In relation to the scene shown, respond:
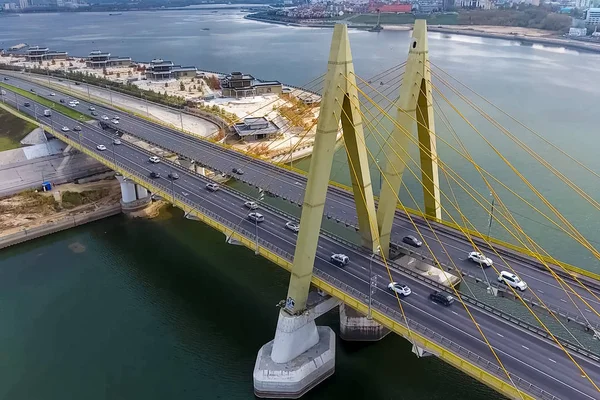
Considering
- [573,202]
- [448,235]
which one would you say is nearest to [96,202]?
[448,235]

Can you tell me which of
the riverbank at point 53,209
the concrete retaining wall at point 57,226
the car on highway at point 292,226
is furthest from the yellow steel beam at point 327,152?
the riverbank at point 53,209

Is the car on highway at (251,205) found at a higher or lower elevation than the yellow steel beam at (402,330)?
higher

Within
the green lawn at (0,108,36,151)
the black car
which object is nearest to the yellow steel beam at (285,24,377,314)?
the black car

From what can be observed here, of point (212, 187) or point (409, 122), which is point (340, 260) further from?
point (212, 187)

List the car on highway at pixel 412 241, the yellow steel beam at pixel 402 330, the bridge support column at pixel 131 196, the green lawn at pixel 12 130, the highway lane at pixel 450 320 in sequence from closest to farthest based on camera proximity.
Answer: the yellow steel beam at pixel 402 330
the highway lane at pixel 450 320
the car on highway at pixel 412 241
the bridge support column at pixel 131 196
the green lawn at pixel 12 130

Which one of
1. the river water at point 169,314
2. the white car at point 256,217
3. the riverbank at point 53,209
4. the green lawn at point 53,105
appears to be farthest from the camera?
the green lawn at point 53,105

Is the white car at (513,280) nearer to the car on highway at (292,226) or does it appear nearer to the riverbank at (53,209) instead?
the car on highway at (292,226)

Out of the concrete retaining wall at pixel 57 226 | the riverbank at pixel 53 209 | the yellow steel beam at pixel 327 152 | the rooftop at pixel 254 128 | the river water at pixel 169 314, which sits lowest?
the river water at pixel 169 314
